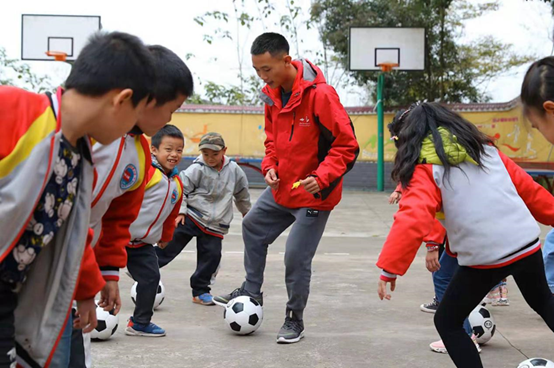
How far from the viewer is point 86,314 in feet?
7.72

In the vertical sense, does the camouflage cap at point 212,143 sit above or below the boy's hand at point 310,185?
above

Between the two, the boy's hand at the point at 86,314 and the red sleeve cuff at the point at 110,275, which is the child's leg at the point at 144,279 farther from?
the boy's hand at the point at 86,314

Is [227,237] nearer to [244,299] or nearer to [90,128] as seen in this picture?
[244,299]

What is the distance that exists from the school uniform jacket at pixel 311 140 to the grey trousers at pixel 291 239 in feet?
0.29

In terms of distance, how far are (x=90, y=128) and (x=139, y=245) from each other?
2770 millimetres

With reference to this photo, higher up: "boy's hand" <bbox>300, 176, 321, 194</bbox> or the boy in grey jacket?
"boy's hand" <bbox>300, 176, 321, 194</bbox>

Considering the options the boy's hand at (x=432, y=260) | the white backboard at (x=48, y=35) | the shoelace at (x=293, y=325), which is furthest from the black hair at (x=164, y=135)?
the white backboard at (x=48, y=35)

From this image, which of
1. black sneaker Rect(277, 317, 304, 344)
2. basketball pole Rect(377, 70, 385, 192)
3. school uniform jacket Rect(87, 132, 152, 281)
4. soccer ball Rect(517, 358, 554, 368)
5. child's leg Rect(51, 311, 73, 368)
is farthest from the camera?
basketball pole Rect(377, 70, 385, 192)

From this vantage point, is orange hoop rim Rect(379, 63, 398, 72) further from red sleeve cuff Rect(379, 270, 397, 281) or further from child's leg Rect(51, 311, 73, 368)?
child's leg Rect(51, 311, 73, 368)

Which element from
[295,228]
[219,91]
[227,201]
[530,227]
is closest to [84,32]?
[219,91]

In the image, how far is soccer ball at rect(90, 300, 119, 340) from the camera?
14.2 ft

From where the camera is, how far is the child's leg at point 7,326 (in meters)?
1.93

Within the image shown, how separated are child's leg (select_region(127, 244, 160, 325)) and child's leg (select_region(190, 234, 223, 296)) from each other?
98cm

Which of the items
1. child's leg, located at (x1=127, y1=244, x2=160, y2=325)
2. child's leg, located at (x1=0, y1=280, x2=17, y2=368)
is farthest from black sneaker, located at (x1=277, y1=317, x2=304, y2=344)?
child's leg, located at (x1=0, y1=280, x2=17, y2=368)
